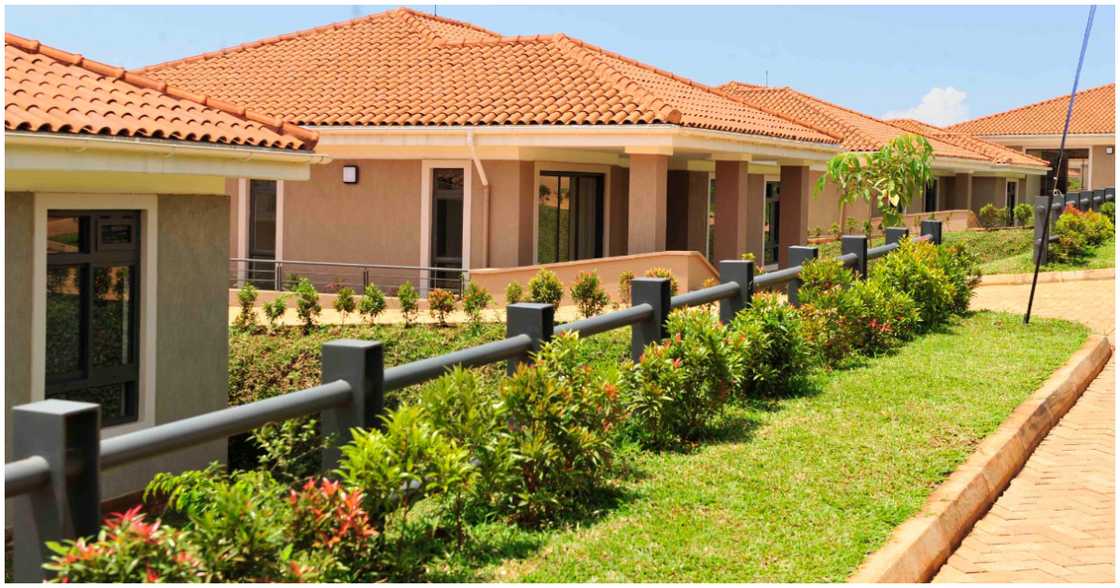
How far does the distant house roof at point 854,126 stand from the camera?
34625 millimetres

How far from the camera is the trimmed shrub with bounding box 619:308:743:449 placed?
8.13 meters

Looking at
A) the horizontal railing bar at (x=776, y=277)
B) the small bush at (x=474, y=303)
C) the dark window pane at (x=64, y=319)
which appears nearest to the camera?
the dark window pane at (x=64, y=319)

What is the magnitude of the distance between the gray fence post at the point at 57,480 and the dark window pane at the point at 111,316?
6864mm

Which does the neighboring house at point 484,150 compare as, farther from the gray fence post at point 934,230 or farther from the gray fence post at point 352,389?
the gray fence post at point 352,389

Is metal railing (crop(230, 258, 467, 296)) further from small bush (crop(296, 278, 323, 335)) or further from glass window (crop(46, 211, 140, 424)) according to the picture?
glass window (crop(46, 211, 140, 424))

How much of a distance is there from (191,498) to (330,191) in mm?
18049

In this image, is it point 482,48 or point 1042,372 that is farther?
point 482,48

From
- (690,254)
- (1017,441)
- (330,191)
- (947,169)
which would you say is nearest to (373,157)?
(330,191)

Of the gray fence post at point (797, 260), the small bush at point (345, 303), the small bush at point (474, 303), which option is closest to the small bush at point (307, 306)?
the small bush at point (345, 303)

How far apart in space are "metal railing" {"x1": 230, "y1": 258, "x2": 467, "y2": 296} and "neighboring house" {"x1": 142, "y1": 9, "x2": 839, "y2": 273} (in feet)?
0.74

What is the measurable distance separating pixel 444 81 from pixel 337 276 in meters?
4.08

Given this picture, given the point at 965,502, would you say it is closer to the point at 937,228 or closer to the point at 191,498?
the point at 191,498

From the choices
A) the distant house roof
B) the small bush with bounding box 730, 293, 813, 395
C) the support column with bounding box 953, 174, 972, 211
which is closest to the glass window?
the small bush with bounding box 730, 293, 813, 395

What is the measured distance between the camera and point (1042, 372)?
11.0 meters
